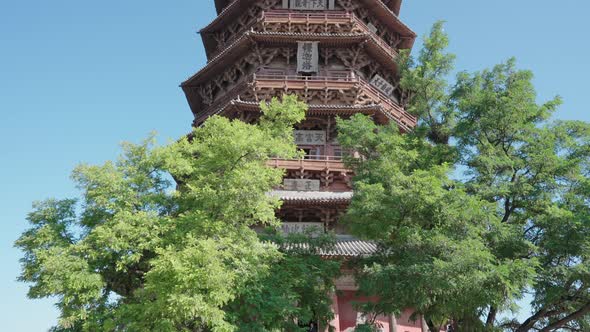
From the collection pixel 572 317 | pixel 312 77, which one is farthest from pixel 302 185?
pixel 572 317

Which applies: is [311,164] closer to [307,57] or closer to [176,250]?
[307,57]

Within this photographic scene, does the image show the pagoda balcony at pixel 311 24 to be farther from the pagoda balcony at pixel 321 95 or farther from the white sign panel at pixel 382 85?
the pagoda balcony at pixel 321 95

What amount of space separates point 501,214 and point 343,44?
10.3m

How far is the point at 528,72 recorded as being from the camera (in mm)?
10438

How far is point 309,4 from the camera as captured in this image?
19.7 m

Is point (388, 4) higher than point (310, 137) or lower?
higher

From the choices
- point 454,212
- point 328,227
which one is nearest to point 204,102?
point 328,227

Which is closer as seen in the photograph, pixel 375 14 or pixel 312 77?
pixel 312 77

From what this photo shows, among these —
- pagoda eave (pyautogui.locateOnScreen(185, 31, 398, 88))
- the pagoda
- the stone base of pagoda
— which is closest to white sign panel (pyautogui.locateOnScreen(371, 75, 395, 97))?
the pagoda

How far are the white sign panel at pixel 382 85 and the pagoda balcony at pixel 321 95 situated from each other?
1018 millimetres

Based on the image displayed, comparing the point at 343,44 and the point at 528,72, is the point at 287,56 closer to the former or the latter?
the point at 343,44

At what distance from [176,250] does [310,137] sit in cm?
924

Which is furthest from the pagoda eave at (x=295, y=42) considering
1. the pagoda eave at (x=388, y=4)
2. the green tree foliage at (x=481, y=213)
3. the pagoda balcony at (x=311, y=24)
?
the green tree foliage at (x=481, y=213)

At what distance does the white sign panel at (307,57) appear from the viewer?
1784 cm
